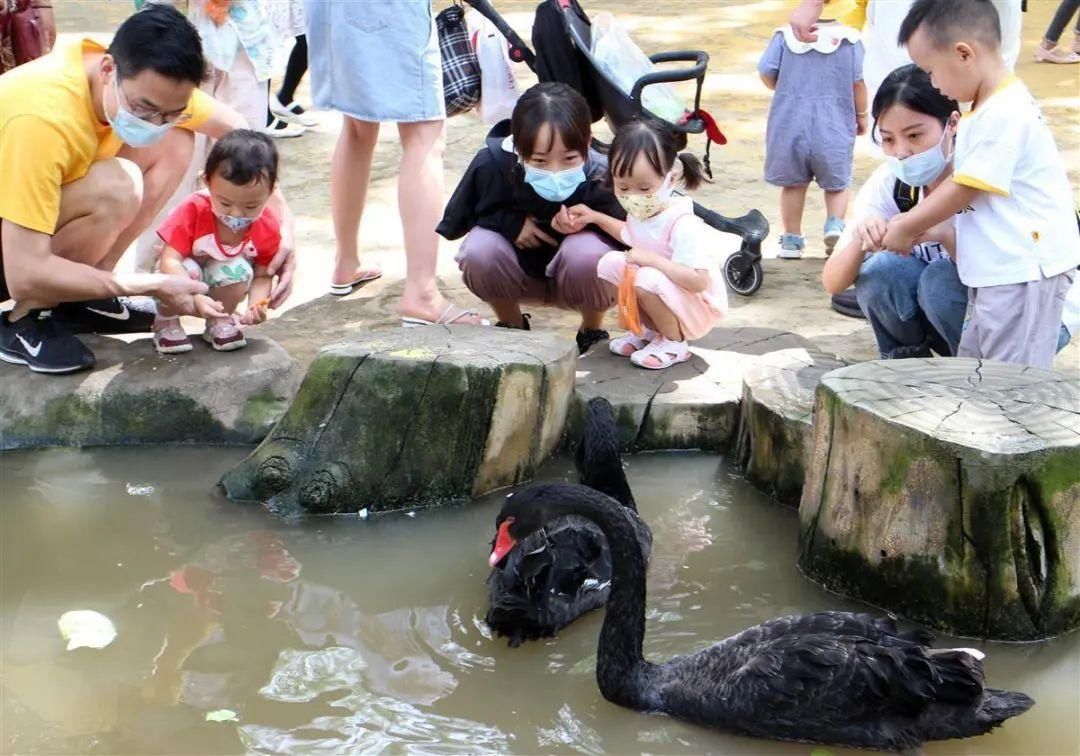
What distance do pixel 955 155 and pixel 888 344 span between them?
0.76 meters

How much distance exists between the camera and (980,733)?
281cm

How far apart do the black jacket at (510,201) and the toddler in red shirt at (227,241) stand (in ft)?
2.26

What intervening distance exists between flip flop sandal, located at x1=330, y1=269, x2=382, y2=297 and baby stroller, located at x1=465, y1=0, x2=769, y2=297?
1109mm

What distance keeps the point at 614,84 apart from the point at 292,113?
12.3 ft

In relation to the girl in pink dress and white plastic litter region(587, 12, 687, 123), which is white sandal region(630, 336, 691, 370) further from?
white plastic litter region(587, 12, 687, 123)

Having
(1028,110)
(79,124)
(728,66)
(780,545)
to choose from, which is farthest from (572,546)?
(728,66)

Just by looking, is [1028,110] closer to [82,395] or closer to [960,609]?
[960,609]

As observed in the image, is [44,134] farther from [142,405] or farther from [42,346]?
[142,405]

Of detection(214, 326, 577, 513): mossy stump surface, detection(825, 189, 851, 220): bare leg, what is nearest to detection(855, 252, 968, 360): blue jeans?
detection(214, 326, 577, 513): mossy stump surface

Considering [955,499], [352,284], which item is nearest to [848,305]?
[352,284]

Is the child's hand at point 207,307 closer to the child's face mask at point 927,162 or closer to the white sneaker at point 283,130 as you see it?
the child's face mask at point 927,162

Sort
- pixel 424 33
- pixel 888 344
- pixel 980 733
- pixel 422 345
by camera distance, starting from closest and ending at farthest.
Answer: pixel 980 733 < pixel 422 345 < pixel 888 344 < pixel 424 33

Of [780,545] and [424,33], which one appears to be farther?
[424,33]

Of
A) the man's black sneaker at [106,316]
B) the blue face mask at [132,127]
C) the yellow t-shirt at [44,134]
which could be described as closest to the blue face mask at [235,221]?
the blue face mask at [132,127]
